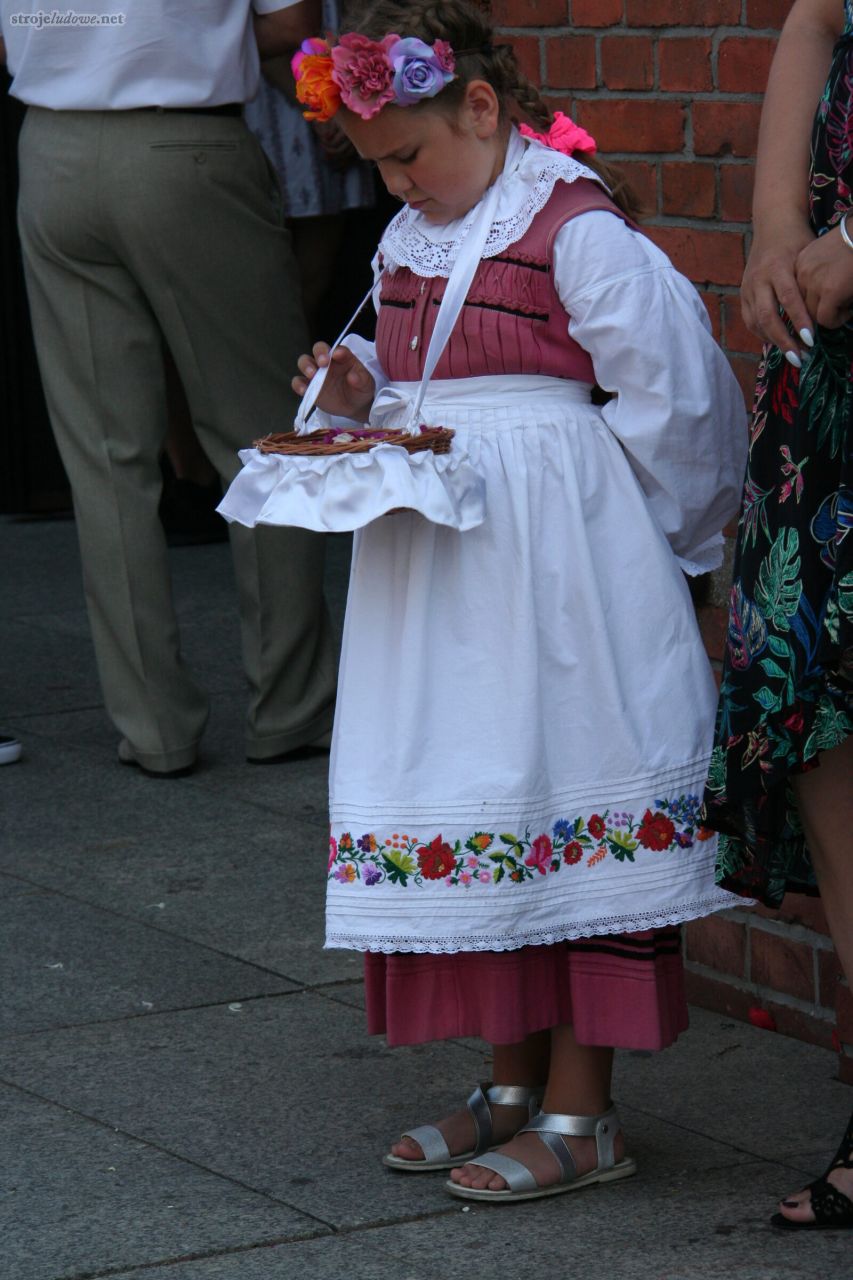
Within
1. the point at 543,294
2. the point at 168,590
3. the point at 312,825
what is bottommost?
the point at 312,825

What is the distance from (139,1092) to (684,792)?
3.52 ft

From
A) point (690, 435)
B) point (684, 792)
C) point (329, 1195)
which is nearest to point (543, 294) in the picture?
point (690, 435)

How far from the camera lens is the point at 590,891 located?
3139 mm

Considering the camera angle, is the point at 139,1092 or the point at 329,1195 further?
the point at 139,1092

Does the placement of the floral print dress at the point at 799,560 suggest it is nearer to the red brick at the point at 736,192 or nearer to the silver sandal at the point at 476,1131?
the silver sandal at the point at 476,1131

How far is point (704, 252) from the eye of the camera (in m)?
3.73

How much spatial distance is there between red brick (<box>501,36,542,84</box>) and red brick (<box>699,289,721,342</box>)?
1.92ft

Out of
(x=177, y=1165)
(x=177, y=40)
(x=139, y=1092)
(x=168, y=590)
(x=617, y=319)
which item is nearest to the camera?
(x=617, y=319)

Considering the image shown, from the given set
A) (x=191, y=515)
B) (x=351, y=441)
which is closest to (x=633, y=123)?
(x=351, y=441)

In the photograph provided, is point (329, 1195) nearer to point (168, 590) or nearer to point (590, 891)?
point (590, 891)

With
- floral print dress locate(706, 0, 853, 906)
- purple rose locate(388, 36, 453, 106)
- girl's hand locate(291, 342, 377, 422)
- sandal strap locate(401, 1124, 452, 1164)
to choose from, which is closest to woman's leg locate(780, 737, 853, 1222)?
floral print dress locate(706, 0, 853, 906)

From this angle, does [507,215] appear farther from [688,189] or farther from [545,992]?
[545,992]

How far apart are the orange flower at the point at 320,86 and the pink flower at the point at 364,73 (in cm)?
2

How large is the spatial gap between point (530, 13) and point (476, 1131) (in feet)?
6.60
